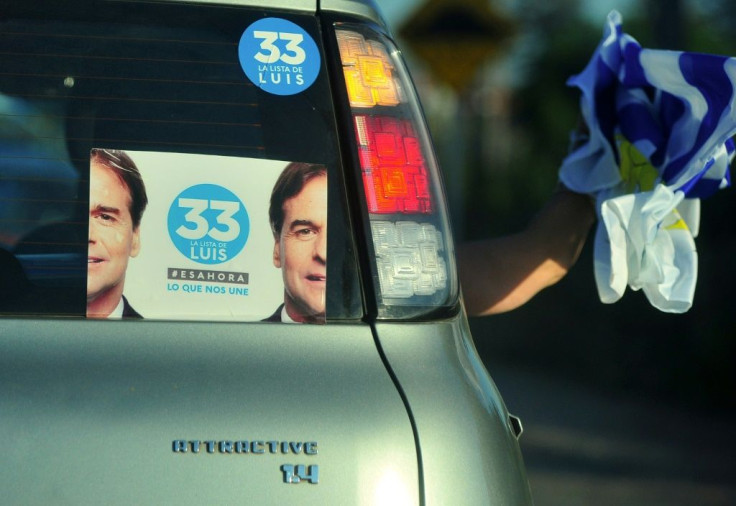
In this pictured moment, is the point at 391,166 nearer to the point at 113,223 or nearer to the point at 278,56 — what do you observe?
the point at 278,56

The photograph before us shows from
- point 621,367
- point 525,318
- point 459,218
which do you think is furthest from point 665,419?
point 459,218

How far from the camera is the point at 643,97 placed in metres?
3.72

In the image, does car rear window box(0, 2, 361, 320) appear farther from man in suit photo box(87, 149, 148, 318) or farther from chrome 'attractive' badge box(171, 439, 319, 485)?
chrome 'attractive' badge box(171, 439, 319, 485)

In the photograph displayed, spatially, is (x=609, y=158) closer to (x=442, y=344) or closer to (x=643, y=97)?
(x=643, y=97)

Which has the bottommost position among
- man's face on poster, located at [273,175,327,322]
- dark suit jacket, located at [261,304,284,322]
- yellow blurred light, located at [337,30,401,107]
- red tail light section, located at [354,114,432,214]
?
dark suit jacket, located at [261,304,284,322]

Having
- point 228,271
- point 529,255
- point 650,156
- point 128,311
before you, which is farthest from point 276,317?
point 529,255

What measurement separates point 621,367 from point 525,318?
7.38 feet

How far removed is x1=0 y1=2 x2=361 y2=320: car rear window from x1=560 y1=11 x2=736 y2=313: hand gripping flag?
3.74 ft

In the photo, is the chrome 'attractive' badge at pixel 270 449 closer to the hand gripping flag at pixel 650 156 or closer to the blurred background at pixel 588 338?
the hand gripping flag at pixel 650 156

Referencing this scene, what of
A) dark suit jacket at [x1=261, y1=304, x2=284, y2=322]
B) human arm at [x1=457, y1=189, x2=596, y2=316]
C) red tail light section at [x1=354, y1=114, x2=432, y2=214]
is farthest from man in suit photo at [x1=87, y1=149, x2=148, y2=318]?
human arm at [x1=457, y1=189, x2=596, y2=316]

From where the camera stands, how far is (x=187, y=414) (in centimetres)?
208

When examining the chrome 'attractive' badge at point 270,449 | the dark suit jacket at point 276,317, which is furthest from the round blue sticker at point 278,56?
the chrome 'attractive' badge at point 270,449

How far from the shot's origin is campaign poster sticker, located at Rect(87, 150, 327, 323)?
7.25 feet

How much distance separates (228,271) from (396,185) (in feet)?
1.15
